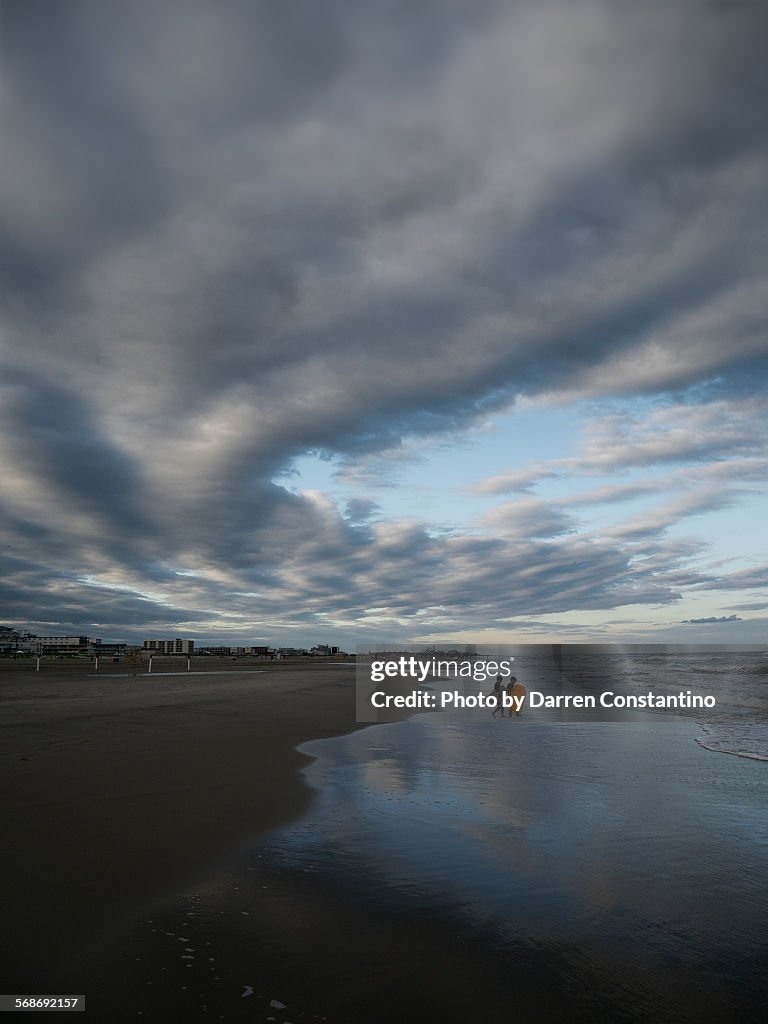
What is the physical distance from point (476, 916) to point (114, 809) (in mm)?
6355

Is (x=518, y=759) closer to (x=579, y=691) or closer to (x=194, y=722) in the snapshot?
(x=194, y=722)

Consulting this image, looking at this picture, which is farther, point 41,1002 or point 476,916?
point 476,916

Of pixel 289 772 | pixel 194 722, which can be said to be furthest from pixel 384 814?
pixel 194 722

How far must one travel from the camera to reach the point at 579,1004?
15.9 ft

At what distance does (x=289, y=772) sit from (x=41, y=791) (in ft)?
16.6

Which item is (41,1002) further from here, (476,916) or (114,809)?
(114,809)

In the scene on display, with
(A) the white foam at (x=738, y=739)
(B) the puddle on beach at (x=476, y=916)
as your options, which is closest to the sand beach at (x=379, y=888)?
(B) the puddle on beach at (x=476, y=916)

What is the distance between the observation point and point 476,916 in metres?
6.45

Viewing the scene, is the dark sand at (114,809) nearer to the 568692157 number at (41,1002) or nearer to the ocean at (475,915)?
the 568692157 number at (41,1002)

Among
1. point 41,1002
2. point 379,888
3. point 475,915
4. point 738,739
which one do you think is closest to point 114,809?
point 379,888

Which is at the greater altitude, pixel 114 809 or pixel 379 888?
pixel 114 809

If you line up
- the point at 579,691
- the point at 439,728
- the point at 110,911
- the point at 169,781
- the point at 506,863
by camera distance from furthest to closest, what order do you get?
the point at 579,691, the point at 439,728, the point at 169,781, the point at 506,863, the point at 110,911

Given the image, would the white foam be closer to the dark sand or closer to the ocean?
the ocean

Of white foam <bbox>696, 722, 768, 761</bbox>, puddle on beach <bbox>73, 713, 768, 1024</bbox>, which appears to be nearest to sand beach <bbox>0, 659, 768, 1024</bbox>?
puddle on beach <bbox>73, 713, 768, 1024</bbox>
